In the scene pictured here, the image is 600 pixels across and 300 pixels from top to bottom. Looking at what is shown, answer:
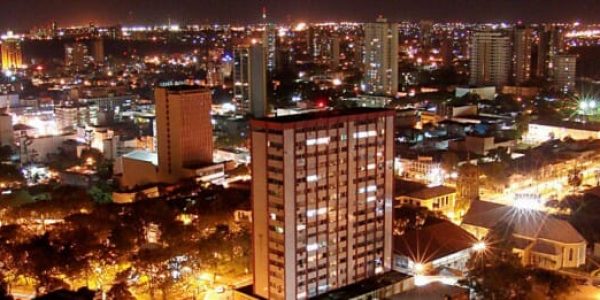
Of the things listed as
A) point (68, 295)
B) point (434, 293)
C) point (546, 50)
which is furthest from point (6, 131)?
point (546, 50)

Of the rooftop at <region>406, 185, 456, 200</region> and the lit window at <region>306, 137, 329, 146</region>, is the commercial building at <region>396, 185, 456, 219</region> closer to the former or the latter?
the rooftop at <region>406, 185, 456, 200</region>

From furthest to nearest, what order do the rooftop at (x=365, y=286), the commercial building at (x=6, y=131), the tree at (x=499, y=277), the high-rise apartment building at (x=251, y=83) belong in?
the high-rise apartment building at (x=251, y=83) → the commercial building at (x=6, y=131) → the rooftop at (x=365, y=286) → the tree at (x=499, y=277)

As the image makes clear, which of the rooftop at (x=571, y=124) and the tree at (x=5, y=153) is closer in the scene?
Result: the tree at (x=5, y=153)

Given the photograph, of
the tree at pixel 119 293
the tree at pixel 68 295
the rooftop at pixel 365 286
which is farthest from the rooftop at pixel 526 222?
the tree at pixel 68 295

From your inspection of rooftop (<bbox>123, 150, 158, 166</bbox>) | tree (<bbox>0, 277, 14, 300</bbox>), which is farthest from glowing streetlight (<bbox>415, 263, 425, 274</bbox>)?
rooftop (<bbox>123, 150, 158, 166</bbox>)

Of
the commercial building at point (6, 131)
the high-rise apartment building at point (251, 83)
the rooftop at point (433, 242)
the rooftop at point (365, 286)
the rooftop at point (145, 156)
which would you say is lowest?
the rooftop at point (365, 286)

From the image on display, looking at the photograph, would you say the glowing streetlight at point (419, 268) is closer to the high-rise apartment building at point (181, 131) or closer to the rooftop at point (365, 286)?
the rooftop at point (365, 286)

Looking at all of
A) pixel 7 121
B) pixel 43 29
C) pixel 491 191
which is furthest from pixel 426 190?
pixel 43 29
